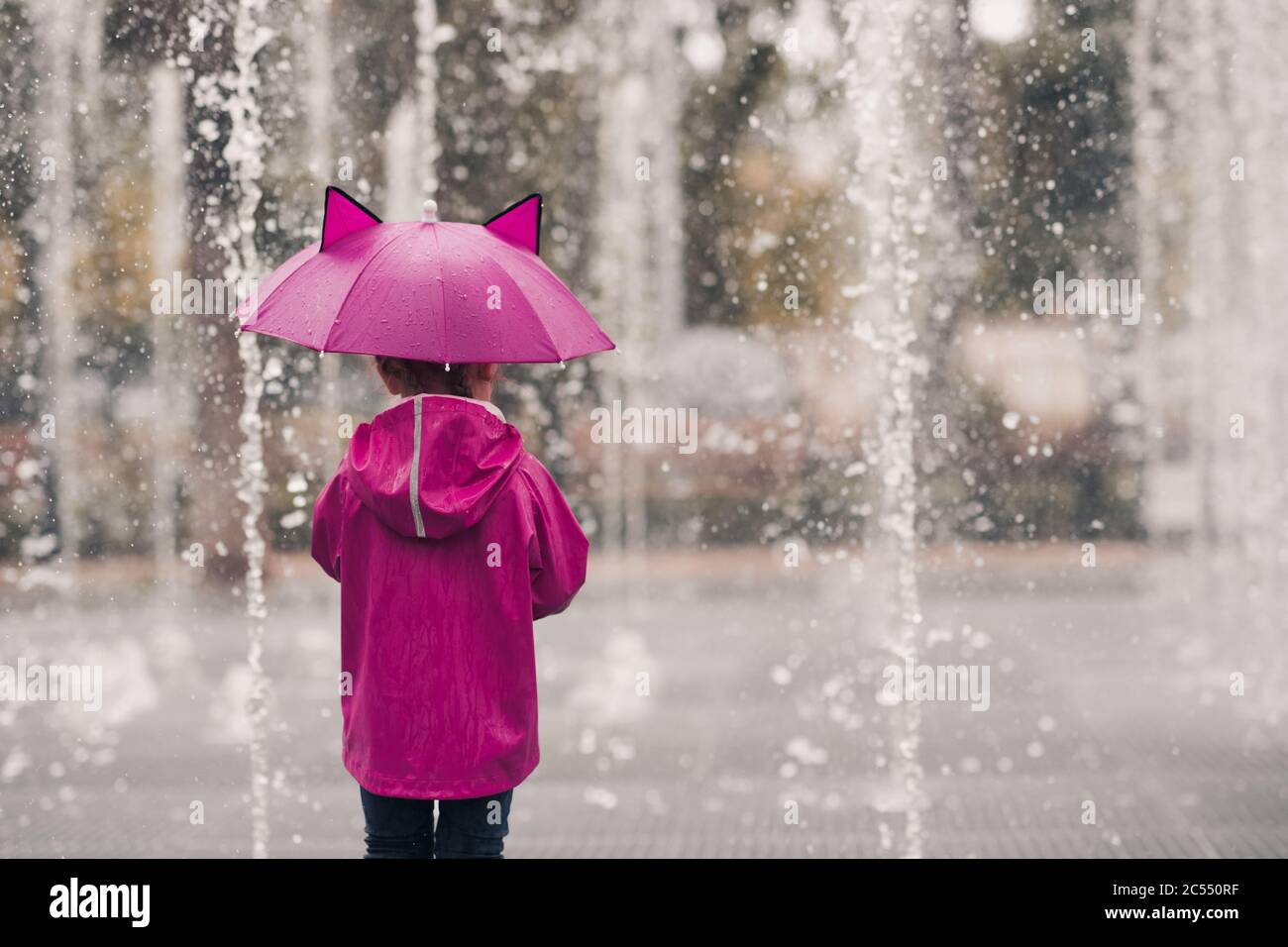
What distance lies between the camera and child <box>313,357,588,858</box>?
2451 millimetres

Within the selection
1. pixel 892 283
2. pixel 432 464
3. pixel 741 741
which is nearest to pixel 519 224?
pixel 432 464

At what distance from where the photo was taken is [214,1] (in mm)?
7539

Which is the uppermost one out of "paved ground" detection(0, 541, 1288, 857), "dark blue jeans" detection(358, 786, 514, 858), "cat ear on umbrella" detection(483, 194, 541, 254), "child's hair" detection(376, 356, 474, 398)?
"cat ear on umbrella" detection(483, 194, 541, 254)

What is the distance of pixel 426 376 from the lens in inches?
100.0

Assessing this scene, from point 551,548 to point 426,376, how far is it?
0.35 metres

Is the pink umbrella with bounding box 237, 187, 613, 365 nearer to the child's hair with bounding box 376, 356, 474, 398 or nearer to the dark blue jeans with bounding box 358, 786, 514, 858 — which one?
the child's hair with bounding box 376, 356, 474, 398

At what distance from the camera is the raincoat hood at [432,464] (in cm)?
241

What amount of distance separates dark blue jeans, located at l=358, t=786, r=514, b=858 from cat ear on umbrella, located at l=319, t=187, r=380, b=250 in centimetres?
96

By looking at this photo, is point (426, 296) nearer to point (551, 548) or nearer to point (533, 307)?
point (533, 307)

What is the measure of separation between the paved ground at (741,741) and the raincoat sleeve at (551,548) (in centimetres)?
204

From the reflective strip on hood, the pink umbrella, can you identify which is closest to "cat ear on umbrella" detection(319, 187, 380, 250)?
the pink umbrella

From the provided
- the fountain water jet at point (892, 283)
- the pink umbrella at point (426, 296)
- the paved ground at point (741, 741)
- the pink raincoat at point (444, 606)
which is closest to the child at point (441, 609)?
the pink raincoat at point (444, 606)

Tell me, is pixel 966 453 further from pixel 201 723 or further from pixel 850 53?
pixel 201 723

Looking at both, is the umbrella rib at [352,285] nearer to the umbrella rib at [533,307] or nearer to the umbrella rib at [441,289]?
the umbrella rib at [441,289]
